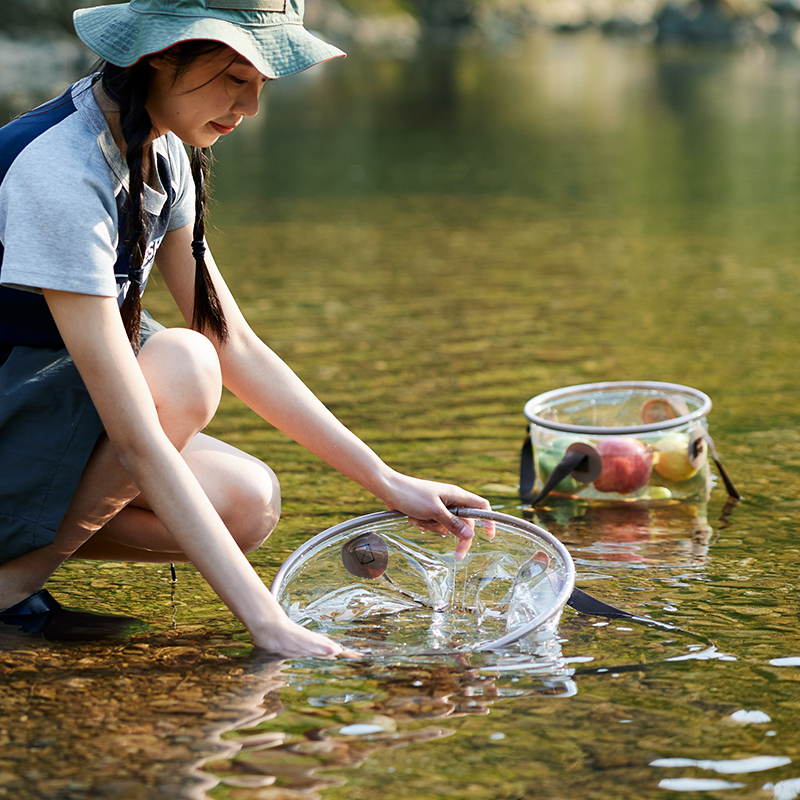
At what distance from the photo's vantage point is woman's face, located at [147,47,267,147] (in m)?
2.12

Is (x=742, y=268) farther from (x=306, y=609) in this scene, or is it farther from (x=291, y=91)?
(x=291, y=91)

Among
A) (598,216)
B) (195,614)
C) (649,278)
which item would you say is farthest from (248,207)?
(195,614)

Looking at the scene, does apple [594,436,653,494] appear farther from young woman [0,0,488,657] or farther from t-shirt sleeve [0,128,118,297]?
t-shirt sleeve [0,128,118,297]

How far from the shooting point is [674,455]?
11.1ft

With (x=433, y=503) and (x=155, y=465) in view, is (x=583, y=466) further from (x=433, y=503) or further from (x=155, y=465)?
(x=155, y=465)

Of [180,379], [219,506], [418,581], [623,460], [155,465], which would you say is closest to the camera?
[155,465]

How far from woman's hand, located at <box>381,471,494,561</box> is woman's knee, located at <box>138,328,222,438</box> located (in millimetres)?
480

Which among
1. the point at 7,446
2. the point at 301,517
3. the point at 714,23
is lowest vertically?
the point at 301,517

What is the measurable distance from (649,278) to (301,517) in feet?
13.4

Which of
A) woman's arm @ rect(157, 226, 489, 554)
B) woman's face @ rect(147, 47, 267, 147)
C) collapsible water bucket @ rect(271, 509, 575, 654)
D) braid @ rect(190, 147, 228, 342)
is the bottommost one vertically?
collapsible water bucket @ rect(271, 509, 575, 654)

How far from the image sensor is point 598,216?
920 centimetres

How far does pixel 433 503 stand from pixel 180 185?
0.89 m

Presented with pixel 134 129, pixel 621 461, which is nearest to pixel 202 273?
pixel 134 129

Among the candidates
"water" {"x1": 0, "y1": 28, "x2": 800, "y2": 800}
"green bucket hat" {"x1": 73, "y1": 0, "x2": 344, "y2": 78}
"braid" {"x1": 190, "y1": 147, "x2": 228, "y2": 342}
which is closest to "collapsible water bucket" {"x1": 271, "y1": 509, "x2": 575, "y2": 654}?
"water" {"x1": 0, "y1": 28, "x2": 800, "y2": 800}
